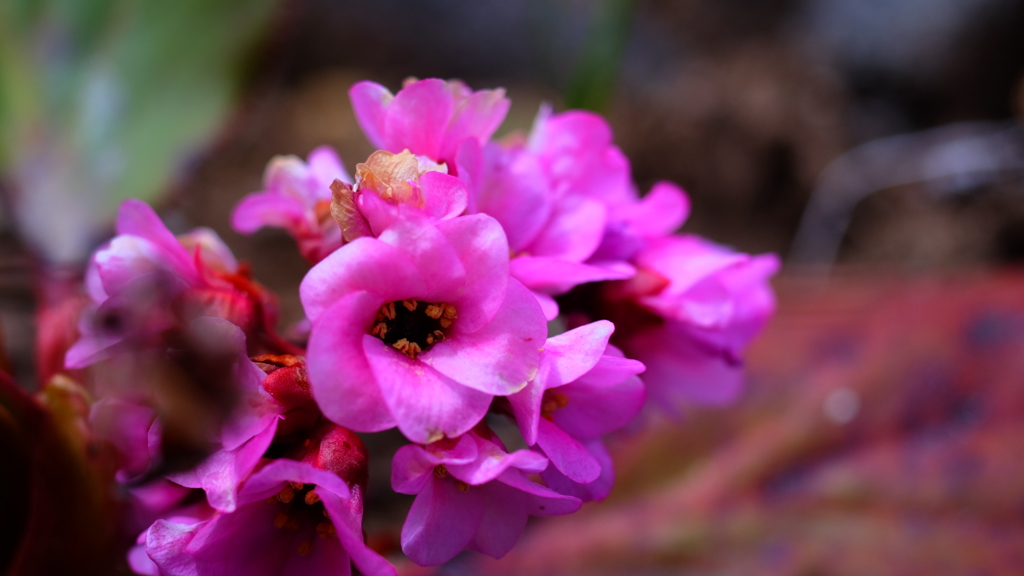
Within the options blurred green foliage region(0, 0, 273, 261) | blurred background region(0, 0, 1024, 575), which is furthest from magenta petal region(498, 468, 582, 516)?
blurred green foliage region(0, 0, 273, 261)

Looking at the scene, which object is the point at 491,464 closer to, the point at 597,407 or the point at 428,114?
the point at 597,407

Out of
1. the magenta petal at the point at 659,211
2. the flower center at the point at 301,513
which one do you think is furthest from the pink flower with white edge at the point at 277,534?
the magenta petal at the point at 659,211

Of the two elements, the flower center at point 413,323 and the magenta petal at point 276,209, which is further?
the magenta petal at point 276,209

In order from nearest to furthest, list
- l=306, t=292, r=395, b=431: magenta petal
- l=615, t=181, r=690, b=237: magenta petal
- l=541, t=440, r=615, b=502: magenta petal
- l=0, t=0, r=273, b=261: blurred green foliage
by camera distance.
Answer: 1. l=306, t=292, r=395, b=431: magenta petal
2. l=541, t=440, r=615, b=502: magenta petal
3. l=615, t=181, r=690, b=237: magenta petal
4. l=0, t=0, r=273, b=261: blurred green foliage

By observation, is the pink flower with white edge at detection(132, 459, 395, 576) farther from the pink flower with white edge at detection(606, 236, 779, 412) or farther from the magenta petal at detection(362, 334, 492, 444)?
the pink flower with white edge at detection(606, 236, 779, 412)

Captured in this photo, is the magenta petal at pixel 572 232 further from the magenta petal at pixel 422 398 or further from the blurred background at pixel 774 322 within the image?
the blurred background at pixel 774 322

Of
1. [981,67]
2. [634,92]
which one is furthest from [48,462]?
[981,67]

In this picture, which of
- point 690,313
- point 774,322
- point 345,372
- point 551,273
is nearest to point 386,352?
point 345,372
